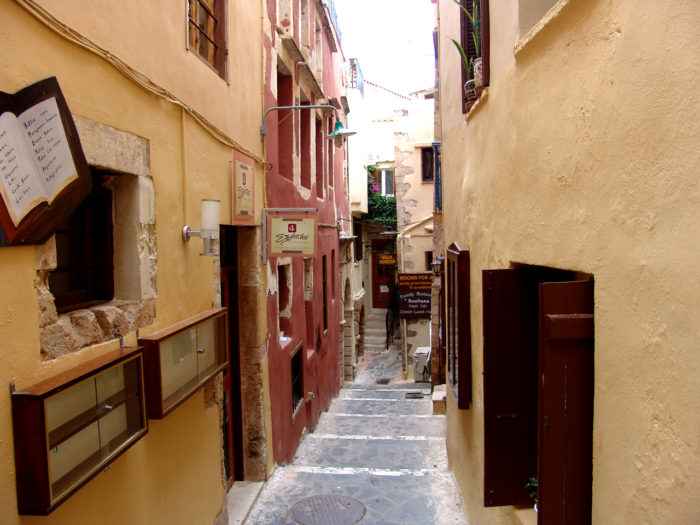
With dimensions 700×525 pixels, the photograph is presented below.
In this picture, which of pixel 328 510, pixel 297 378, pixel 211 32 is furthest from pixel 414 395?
pixel 211 32

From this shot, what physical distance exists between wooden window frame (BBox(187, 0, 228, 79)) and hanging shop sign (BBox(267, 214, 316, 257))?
5.64 feet

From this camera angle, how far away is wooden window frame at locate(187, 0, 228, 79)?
5.24 m

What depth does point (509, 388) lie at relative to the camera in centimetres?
416

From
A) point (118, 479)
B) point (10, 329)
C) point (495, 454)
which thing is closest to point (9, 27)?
point (10, 329)

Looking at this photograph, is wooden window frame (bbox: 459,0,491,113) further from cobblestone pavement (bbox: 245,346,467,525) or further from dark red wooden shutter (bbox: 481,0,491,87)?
cobblestone pavement (bbox: 245,346,467,525)

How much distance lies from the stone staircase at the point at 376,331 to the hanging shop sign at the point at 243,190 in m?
19.0

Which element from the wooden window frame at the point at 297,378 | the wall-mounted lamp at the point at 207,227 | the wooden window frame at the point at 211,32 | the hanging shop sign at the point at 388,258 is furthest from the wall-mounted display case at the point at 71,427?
the hanging shop sign at the point at 388,258

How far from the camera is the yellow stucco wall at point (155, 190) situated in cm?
257

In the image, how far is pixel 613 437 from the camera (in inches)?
91.8

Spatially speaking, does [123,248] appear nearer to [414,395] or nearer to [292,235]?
[292,235]

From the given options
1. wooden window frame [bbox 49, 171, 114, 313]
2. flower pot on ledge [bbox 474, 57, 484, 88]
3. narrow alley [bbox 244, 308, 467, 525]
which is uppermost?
flower pot on ledge [bbox 474, 57, 484, 88]

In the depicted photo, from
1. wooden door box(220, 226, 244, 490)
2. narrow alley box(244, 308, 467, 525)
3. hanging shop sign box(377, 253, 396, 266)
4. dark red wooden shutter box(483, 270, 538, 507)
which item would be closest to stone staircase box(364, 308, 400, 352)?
hanging shop sign box(377, 253, 396, 266)

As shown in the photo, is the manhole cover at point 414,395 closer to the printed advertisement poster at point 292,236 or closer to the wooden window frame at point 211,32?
the printed advertisement poster at point 292,236

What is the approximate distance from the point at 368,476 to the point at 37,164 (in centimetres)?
579
